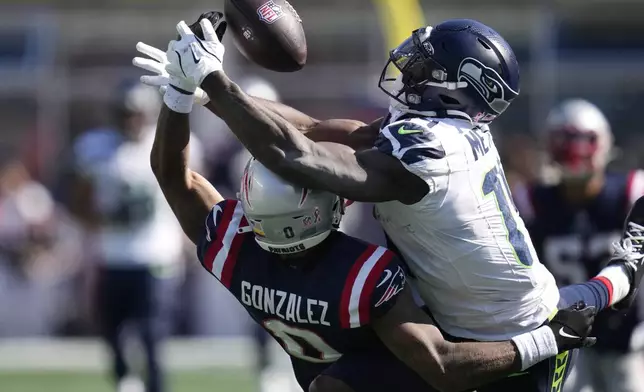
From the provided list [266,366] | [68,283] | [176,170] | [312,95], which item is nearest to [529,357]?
[176,170]

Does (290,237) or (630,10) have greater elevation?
(290,237)

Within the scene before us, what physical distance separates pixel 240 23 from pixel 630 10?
10637mm

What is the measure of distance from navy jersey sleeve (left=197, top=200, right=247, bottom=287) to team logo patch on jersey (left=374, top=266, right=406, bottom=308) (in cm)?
54

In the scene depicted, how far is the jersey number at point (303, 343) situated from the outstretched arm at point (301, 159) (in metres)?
0.53

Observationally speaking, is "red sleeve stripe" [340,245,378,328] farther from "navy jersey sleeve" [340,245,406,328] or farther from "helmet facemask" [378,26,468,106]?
"helmet facemask" [378,26,468,106]

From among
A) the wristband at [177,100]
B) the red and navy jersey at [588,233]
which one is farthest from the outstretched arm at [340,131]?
the red and navy jersey at [588,233]

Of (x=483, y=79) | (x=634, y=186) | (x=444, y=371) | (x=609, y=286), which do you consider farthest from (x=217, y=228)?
(x=634, y=186)

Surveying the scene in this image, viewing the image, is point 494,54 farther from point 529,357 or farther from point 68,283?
point 68,283

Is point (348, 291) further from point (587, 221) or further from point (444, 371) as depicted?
point (587, 221)

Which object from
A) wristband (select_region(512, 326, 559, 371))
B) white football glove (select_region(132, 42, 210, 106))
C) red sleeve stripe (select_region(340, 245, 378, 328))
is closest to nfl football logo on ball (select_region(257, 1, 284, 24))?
white football glove (select_region(132, 42, 210, 106))

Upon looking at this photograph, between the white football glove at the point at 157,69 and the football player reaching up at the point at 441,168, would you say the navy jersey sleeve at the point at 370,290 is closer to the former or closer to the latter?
the football player reaching up at the point at 441,168

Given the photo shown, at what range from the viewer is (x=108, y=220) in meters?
7.34

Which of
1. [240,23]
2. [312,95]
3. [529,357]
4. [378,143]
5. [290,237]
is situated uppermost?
[240,23]

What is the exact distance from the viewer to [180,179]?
4258 mm
